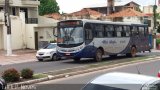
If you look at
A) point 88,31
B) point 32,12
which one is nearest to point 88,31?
point 88,31

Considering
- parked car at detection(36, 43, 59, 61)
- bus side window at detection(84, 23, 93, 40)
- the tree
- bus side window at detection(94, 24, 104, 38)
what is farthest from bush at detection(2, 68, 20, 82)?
the tree

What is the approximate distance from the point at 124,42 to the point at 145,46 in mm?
4058

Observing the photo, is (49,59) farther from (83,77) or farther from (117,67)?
(83,77)

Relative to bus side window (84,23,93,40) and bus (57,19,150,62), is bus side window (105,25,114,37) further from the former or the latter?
bus side window (84,23,93,40)

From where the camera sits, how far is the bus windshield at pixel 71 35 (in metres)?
27.2

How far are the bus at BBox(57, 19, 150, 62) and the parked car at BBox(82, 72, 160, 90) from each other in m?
19.4

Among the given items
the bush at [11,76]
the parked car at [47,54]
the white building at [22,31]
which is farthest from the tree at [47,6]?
the bush at [11,76]

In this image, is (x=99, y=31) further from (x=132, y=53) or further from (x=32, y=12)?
(x=32, y=12)

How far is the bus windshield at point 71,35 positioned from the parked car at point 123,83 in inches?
761

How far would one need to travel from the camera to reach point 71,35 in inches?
1078

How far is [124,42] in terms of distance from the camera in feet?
106

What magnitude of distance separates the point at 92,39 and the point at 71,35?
1.64 meters

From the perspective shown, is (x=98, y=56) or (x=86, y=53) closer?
(x=86, y=53)

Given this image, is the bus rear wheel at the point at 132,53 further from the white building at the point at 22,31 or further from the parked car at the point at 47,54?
the white building at the point at 22,31
